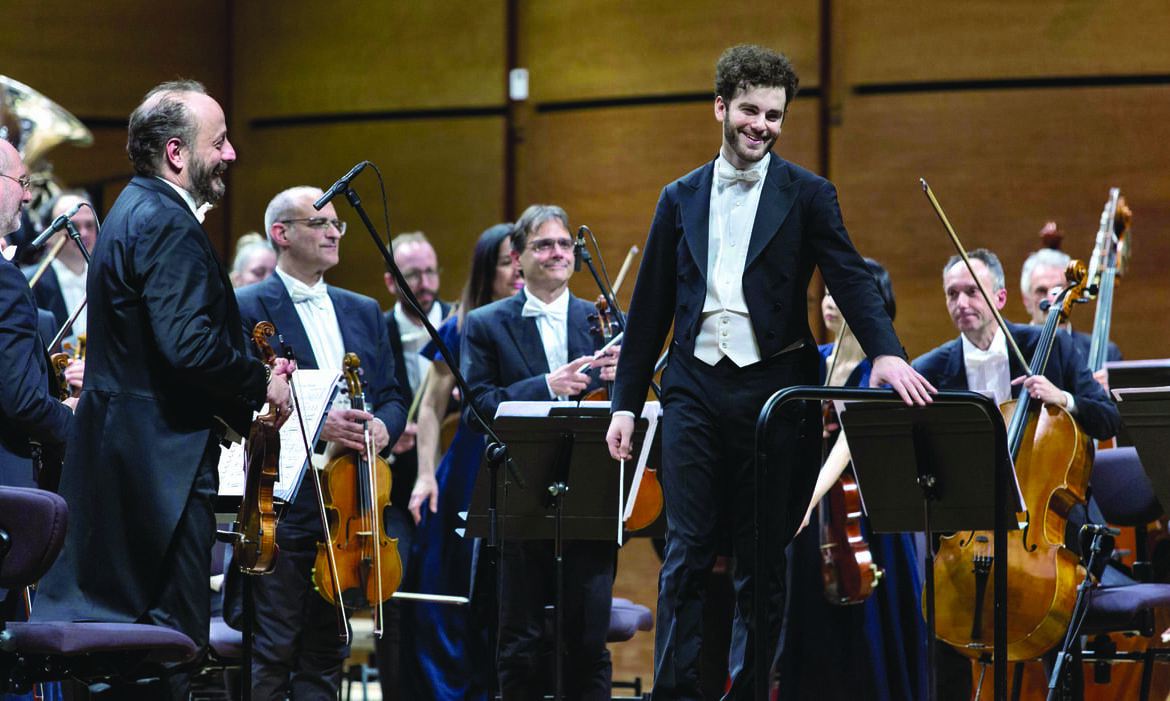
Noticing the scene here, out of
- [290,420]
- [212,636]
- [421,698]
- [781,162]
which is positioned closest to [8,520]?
[290,420]

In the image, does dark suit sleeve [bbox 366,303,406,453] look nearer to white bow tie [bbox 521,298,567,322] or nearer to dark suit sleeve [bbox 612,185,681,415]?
white bow tie [bbox 521,298,567,322]

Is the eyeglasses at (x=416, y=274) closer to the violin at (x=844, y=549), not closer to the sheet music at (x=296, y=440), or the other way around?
the sheet music at (x=296, y=440)

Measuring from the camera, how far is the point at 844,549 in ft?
13.8

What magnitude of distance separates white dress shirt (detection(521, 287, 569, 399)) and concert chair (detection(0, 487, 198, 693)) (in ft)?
5.79

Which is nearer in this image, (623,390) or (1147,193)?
(623,390)

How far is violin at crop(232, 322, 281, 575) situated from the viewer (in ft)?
10.7

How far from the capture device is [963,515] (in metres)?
3.35

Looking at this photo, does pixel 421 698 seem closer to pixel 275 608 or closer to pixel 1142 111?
pixel 275 608

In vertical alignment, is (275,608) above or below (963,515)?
below

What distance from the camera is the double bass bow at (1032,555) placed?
147 inches

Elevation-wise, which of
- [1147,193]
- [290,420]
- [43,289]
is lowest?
[290,420]

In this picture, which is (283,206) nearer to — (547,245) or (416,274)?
(547,245)

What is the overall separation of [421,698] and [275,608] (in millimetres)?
1206

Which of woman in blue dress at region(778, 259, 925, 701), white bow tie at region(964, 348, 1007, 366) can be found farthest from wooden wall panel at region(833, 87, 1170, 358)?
woman in blue dress at region(778, 259, 925, 701)
